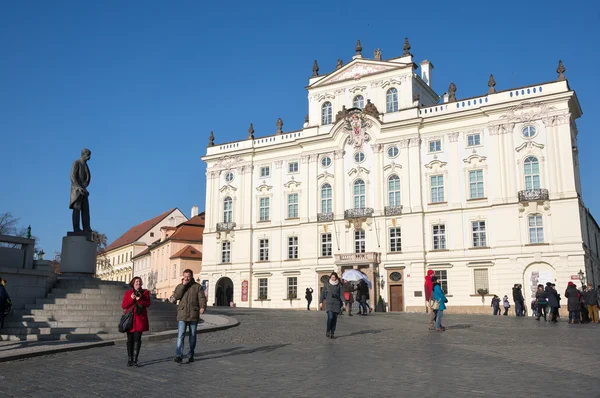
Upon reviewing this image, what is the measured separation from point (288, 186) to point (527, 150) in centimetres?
2045

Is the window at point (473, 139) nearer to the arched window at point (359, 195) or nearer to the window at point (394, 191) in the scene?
the window at point (394, 191)

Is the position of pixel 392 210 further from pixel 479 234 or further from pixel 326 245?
pixel 479 234

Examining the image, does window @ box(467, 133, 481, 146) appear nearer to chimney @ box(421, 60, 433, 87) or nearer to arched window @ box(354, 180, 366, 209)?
arched window @ box(354, 180, 366, 209)

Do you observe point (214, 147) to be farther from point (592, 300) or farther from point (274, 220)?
point (592, 300)

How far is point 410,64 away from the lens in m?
48.9

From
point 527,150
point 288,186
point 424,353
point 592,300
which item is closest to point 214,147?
point 288,186

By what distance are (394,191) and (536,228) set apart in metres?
11.3

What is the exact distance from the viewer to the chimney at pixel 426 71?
5614 cm

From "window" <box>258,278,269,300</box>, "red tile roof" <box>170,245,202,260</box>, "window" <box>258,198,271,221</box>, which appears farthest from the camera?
"red tile roof" <box>170,245,202,260</box>

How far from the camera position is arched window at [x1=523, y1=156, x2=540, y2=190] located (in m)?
42.8

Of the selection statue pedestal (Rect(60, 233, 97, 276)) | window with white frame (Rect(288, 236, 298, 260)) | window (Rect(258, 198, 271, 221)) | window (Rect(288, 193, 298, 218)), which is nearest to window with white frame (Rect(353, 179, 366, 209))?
window (Rect(288, 193, 298, 218))

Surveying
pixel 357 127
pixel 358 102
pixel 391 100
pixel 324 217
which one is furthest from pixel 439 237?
pixel 358 102

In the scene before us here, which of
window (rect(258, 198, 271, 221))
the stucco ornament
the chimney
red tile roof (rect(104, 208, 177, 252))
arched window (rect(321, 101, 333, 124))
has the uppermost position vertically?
the chimney

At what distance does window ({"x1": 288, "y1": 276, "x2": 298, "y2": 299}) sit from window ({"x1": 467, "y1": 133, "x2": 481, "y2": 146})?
60.7 ft
